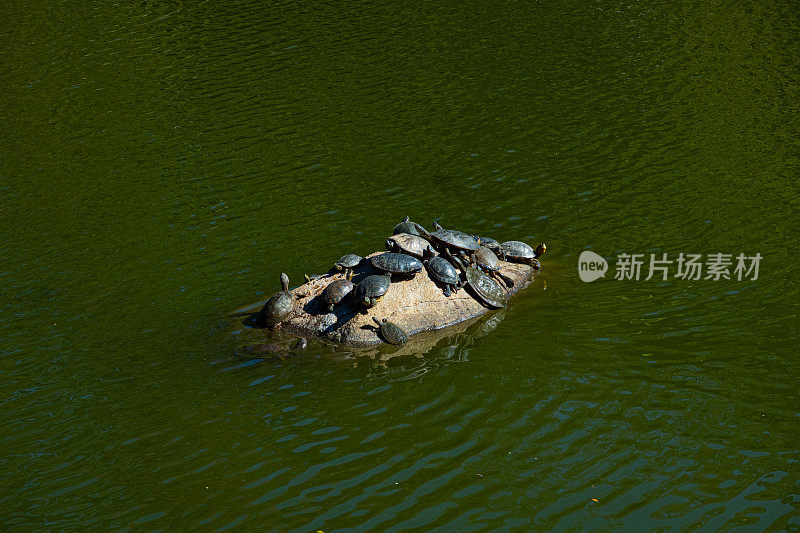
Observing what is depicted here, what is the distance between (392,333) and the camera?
12391 mm

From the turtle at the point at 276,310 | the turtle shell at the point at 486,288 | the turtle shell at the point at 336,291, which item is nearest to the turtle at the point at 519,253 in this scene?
the turtle shell at the point at 486,288

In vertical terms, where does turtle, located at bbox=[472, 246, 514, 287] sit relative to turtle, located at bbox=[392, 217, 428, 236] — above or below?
below

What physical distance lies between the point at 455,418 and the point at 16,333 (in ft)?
29.0

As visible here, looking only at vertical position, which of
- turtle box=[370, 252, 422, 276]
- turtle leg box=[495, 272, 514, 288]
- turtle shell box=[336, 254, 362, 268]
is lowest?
turtle leg box=[495, 272, 514, 288]

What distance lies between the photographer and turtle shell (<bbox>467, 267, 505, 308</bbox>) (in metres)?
13.1

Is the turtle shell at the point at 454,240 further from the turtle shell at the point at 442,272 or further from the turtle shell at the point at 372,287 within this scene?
the turtle shell at the point at 372,287

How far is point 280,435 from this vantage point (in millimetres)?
10281

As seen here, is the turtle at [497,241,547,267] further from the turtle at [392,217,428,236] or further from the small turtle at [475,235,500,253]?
the turtle at [392,217,428,236]

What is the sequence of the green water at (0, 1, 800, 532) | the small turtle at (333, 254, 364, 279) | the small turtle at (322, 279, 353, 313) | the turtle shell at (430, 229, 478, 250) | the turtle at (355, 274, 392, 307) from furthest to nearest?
the turtle shell at (430, 229, 478, 250)
the small turtle at (333, 254, 364, 279)
the small turtle at (322, 279, 353, 313)
the turtle at (355, 274, 392, 307)
the green water at (0, 1, 800, 532)

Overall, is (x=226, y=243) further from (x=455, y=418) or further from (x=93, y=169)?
(x=455, y=418)

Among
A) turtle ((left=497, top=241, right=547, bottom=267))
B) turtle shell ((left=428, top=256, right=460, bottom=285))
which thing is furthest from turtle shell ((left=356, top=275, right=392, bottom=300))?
turtle ((left=497, top=241, right=547, bottom=267))

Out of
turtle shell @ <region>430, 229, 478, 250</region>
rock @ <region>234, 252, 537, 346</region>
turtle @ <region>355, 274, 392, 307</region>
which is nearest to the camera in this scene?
turtle @ <region>355, 274, 392, 307</region>

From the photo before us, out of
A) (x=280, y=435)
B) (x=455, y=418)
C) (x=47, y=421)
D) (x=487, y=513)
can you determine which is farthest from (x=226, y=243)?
(x=487, y=513)

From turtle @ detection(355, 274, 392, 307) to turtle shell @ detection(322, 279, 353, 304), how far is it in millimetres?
413
